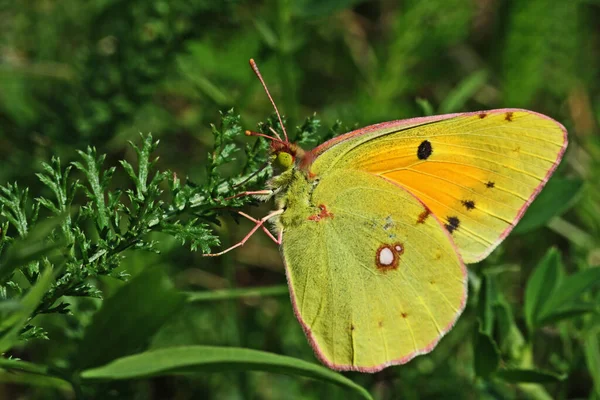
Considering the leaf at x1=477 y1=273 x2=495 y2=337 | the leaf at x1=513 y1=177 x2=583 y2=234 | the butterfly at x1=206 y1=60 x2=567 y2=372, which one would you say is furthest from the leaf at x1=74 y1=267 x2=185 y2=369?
the leaf at x1=513 y1=177 x2=583 y2=234

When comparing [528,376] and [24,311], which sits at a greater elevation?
[24,311]

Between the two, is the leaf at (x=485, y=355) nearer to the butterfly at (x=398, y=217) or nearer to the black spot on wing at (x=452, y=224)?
the butterfly at (x=398, y=217)

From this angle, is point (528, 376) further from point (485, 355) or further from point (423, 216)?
point (423, 216)

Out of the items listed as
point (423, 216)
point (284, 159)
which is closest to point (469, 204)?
point (423, 216)

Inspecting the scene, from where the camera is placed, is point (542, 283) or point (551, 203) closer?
point (542, 283)

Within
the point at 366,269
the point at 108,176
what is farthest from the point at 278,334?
the point at 108,176

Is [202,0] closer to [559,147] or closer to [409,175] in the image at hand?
[409,175]

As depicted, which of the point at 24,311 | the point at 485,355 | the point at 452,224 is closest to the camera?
the point at 24,311
